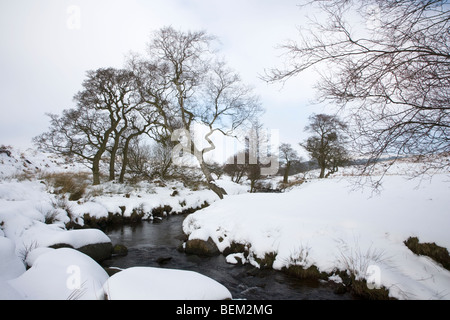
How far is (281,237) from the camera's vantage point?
5.92m

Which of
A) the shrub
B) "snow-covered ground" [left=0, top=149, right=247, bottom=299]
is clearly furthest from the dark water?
the shrub

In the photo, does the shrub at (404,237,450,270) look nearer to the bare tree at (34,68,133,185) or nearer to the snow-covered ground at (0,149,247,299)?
the snow-covered ground at (0,149,247,299)

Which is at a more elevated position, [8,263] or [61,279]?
[8,263]

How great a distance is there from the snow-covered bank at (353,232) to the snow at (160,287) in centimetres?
300

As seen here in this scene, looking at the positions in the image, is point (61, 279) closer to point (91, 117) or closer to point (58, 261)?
point (58, 261)

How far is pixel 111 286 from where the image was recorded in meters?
2.59

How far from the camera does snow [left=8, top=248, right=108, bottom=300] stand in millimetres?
2662

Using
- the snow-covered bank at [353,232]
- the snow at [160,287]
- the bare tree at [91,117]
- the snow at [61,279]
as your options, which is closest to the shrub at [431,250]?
the snow-covered bank at [353,232]

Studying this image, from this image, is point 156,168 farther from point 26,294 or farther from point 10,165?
point 26,294

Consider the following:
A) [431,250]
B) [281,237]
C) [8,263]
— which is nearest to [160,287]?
[8,263]

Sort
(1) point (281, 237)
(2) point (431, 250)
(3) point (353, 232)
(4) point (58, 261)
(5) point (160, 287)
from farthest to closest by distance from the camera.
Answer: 1. (1) point (281, 237)
2. (3) point (353, 232)
3. (2) point (431, 250)
4. (4) point (58, 261)
5. (5) point (160, 287)

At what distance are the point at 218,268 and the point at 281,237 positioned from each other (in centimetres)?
189

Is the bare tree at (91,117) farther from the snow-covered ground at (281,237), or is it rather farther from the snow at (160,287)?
the snow at (160,287)

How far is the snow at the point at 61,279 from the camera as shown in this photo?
105 inches
